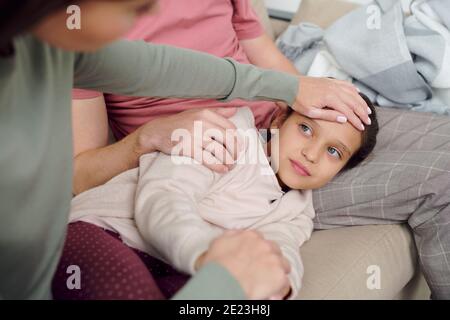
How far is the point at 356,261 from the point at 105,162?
1.86ft

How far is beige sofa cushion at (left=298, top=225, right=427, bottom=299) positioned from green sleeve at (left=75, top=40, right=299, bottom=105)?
33 cm

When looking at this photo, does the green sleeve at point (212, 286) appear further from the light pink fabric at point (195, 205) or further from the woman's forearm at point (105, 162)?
the woman's forearm at point (105, 162)

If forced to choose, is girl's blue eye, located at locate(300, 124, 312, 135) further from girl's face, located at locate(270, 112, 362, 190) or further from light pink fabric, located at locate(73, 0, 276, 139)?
light pink fabric, located at locate(73, 0, 276, 139)

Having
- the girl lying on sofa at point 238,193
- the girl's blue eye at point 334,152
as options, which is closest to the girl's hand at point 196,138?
the girl lying on sofa at point 238,193

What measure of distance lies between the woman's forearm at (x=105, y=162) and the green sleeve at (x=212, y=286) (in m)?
0.49

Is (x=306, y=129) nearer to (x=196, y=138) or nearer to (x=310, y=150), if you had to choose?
(x=310, y=150)

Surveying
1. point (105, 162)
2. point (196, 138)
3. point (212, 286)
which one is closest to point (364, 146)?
point (196, 138)

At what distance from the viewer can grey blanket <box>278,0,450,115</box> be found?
1451 millimetres

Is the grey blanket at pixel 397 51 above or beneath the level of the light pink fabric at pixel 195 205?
above

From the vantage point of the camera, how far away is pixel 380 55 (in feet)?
4.85

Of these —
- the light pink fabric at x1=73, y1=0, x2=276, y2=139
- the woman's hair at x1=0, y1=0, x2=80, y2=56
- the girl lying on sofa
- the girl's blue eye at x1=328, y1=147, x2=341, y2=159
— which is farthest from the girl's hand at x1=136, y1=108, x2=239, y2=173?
the woman's hair at x1=0, y1=0, x2=80, y2=56

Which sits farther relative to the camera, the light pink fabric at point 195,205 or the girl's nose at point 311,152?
the girl's nose at point 311,152

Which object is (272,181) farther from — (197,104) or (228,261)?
(228,261)

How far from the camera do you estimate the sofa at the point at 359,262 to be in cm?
103
